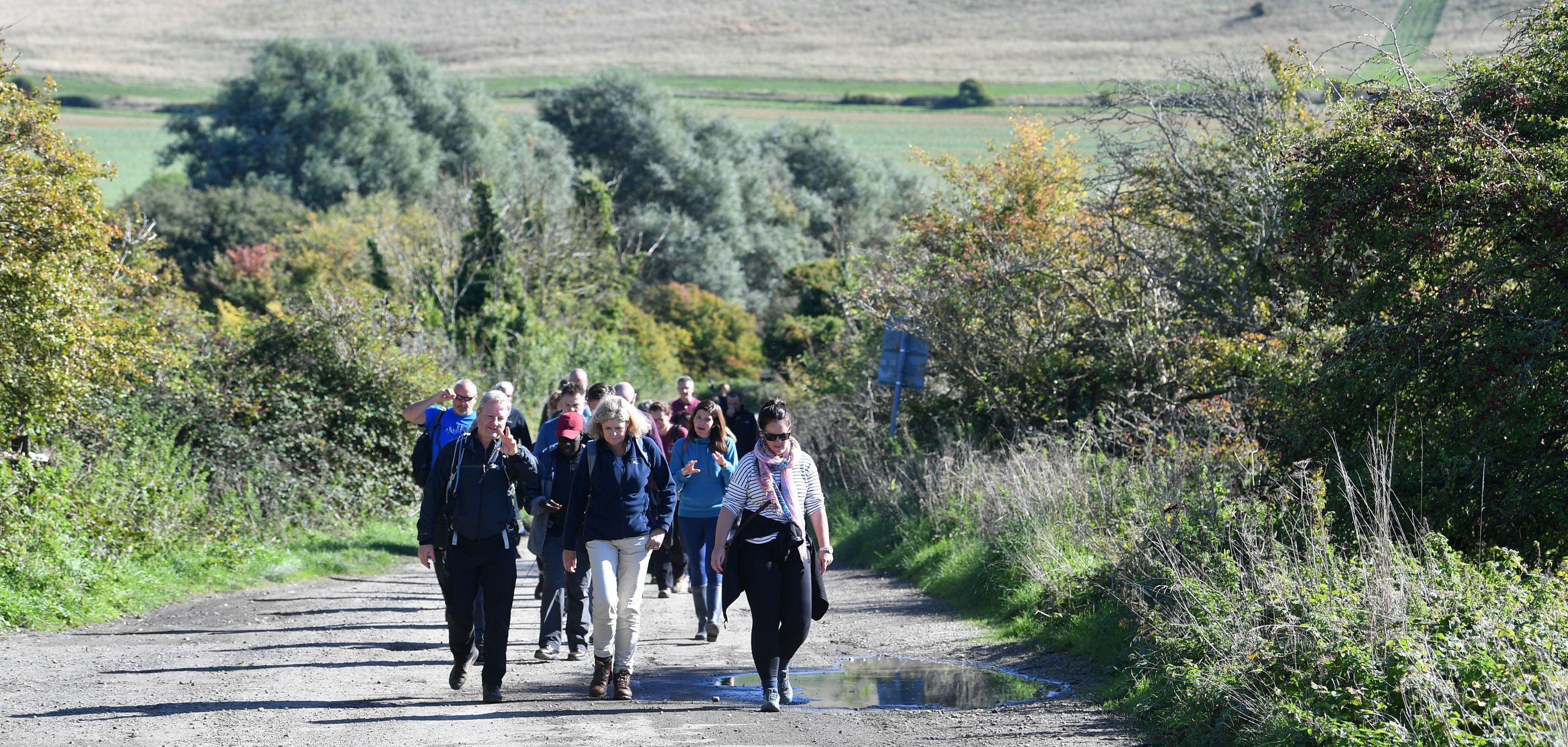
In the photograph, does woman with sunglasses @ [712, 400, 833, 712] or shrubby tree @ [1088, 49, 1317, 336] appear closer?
woman with sunglasses @ [712, 400, 833, 712]

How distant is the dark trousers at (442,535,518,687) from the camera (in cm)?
828

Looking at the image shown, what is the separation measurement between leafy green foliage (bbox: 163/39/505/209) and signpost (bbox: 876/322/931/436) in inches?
1409

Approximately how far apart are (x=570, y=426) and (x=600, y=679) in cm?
177

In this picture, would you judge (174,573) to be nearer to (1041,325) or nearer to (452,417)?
(452,417)

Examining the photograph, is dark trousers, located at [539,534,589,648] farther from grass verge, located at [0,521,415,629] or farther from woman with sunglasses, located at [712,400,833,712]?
grass verge, located at [0,521,415,629]

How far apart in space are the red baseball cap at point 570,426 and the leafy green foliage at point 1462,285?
18.8ft

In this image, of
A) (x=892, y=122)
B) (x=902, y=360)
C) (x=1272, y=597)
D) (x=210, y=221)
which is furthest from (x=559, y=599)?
(x=892, y=122)

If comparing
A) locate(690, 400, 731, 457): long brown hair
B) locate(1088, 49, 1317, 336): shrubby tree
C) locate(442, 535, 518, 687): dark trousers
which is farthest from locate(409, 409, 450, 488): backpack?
locate(1088, 49, 1317, 336): shrubby tree

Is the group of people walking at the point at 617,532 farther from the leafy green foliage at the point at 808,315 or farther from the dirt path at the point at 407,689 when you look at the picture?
the leafy green foliage at the point at 808,315

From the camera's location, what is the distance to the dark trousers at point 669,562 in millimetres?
12372

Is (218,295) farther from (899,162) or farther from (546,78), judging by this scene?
(546,78)

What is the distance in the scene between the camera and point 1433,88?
11578mm

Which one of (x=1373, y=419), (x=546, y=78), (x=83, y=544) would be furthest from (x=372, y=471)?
(x=546, y=78)

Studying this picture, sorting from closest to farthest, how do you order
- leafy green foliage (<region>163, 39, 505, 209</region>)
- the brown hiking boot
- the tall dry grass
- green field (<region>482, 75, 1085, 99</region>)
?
the tall dry grass, the brown hiking boot, leafy green foliage (<region>163, 39, 505, 209</region>), green field (<region>482, 75, 1085, 99</region>)
